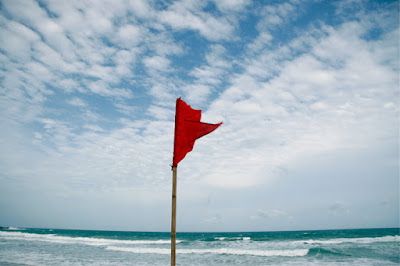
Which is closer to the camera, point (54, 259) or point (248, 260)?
point (54, 259)

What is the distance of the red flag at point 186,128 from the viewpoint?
12.6 ft

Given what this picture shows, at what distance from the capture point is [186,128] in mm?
3945

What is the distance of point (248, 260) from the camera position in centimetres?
1773

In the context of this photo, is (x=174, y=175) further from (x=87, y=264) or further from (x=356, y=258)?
(x=356, y=258)

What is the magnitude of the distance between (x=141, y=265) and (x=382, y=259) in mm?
15723

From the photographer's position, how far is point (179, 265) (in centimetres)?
1578

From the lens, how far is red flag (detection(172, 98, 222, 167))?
3838 millimetres

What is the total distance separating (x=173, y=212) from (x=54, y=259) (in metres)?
16.7

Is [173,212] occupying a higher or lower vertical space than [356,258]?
higher

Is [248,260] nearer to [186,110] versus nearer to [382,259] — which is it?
[382,259]

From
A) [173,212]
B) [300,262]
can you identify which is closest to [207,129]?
[173,212]

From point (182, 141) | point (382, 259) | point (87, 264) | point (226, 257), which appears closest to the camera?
point (182, 141)

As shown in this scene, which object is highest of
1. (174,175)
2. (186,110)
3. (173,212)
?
(186,110)

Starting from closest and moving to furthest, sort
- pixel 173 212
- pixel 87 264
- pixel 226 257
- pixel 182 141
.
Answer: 1. pixel 173 212
2. pixel 182 141
3. pixel 87 264
4. pixel 226 257
